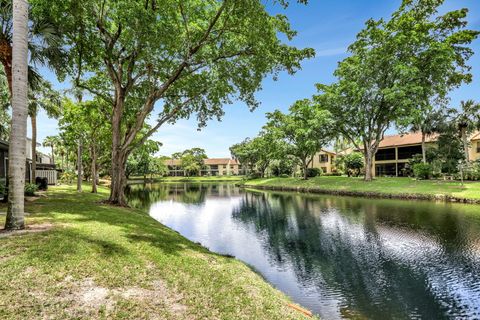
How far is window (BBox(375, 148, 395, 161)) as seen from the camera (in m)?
53.6

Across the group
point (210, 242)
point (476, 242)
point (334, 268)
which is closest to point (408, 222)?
point (476, 242)

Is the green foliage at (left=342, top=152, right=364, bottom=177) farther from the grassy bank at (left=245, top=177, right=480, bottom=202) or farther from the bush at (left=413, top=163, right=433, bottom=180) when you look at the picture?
the bush at (left=413, top=163, right=433, bottom=180)

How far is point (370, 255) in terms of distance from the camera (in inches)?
466

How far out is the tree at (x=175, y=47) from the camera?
40.9ft

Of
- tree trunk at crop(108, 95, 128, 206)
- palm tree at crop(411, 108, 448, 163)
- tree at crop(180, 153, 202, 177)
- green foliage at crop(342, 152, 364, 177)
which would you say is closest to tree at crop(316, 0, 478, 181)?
palm tree at crop(411, 108, 448, 163)

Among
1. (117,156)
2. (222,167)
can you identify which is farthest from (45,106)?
(222,167)

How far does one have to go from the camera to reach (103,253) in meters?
7.02

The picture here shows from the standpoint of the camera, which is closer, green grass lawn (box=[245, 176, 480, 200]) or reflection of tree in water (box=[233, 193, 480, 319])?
reflection of tree in water (box=[233, 193, 480, 319])

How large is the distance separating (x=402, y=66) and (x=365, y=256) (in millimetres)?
27876

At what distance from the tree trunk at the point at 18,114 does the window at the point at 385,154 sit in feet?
190

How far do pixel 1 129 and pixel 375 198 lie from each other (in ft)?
123

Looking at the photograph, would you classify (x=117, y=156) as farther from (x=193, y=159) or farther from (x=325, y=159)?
(x=193, y=159)

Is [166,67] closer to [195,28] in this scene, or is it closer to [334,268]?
[195,28]

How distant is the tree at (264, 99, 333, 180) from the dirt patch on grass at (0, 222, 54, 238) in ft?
117
